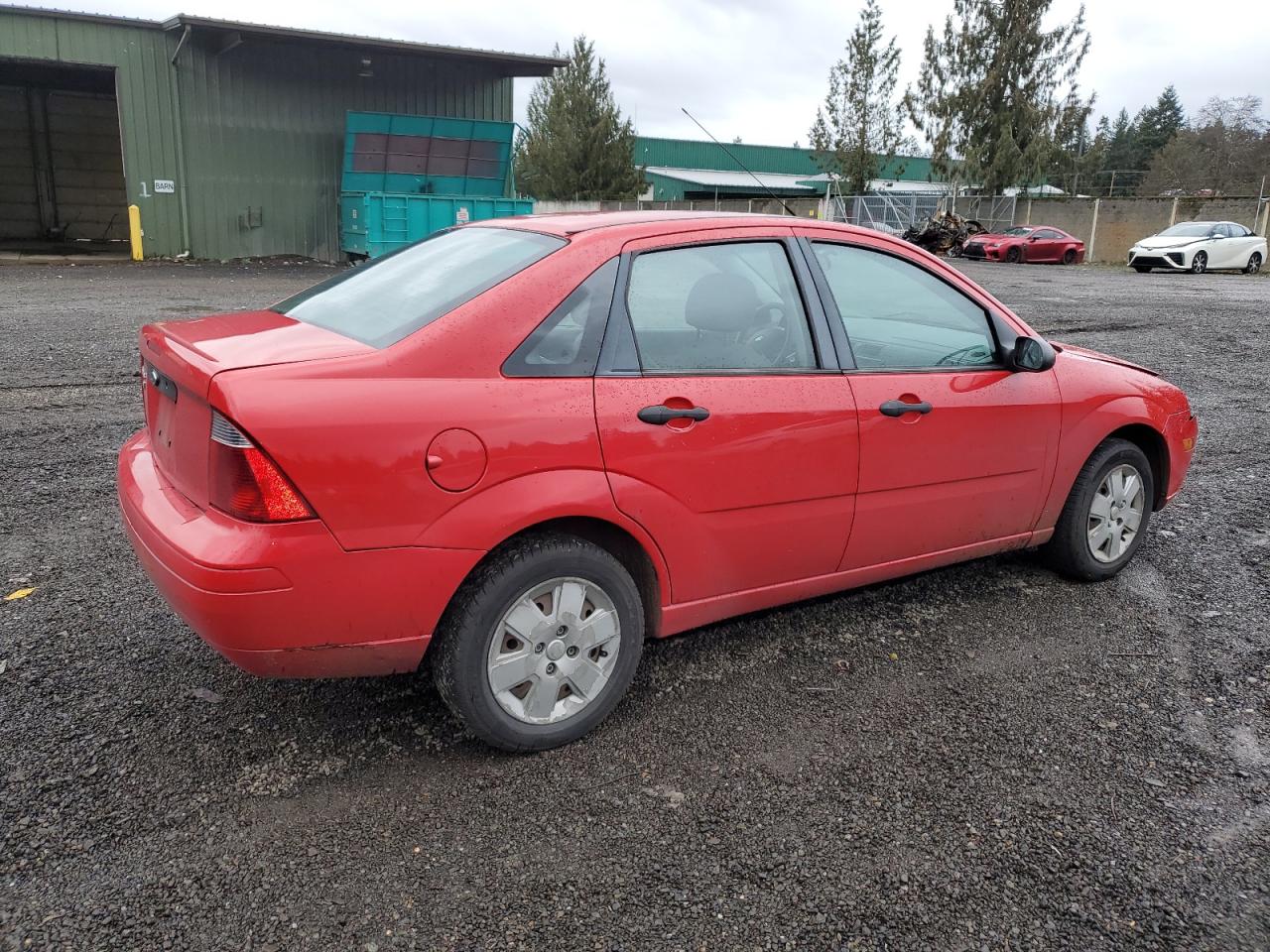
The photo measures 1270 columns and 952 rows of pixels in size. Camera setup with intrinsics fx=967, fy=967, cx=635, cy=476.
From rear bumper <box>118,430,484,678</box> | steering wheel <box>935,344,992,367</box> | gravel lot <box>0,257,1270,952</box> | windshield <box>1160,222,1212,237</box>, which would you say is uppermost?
windshield <box>1160,222,1212,237</box>

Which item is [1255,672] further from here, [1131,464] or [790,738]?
[790,738]

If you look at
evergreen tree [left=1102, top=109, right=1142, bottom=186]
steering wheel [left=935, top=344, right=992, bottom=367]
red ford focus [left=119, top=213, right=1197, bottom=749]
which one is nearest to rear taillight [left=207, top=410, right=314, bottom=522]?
red ford focus [left=119, top=213, right=1197, bottom=749]

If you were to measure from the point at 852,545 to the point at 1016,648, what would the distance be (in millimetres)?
848

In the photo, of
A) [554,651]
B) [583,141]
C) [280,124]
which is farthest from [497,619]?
[583,141]

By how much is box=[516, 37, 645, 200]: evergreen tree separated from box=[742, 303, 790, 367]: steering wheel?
132ft

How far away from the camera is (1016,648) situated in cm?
381

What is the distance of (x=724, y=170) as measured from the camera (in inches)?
2323

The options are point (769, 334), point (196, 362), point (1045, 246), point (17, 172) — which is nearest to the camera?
point (196, 362)

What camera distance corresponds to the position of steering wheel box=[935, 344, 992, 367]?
3.77 meters

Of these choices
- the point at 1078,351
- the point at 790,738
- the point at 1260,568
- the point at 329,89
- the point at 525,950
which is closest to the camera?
the point at 525,950

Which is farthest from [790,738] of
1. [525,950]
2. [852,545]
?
[525,950]

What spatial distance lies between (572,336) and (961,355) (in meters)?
1.74

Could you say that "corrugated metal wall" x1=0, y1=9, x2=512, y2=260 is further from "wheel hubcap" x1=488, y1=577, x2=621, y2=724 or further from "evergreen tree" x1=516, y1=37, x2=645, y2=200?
"wheel hubcap" x1=488, y1=577, x2=621, y2=724

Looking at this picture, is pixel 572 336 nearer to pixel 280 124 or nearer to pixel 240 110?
pixel 240 110
